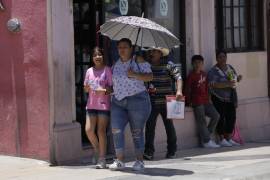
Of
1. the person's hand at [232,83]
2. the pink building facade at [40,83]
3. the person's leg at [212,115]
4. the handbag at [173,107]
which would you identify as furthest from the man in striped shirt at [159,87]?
the person's hand at [232,83]

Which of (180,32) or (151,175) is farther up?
(180,32)

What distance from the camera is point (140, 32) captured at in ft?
30.1

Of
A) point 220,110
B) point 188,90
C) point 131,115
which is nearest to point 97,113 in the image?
point 131,115

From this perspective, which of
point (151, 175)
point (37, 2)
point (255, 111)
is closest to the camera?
point (151, 175)

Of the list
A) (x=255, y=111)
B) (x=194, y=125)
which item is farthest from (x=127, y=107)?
(x=255, y=111)

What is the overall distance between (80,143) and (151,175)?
172 centimetres

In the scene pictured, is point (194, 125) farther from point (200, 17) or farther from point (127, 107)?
point (127, 107)

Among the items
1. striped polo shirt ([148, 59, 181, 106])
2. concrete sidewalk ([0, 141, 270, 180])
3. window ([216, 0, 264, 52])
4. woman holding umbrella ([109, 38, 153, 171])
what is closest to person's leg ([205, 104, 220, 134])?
concrete sidewalk ([0, 141, 270, 180])

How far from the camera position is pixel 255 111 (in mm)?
14422

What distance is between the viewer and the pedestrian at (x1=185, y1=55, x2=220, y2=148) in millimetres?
12391

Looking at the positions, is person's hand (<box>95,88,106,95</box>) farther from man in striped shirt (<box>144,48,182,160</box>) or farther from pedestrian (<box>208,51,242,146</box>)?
pedestrian (<box>208,51,242,146</box>)

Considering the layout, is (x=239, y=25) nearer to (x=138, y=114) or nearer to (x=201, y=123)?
(x=201, y=123)

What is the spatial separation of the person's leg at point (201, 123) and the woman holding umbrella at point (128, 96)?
3.48m

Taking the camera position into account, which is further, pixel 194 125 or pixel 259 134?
pixel 259 134
